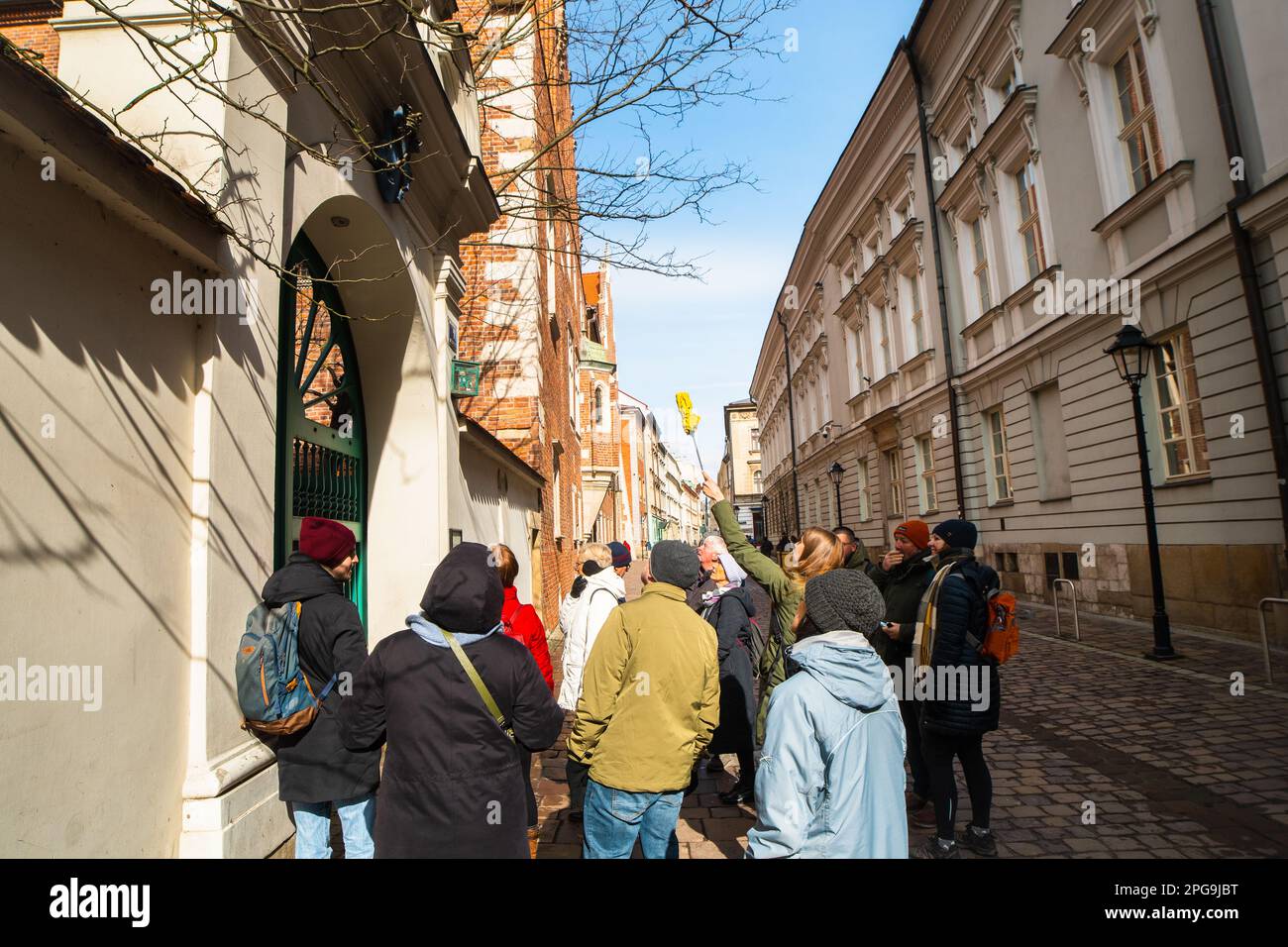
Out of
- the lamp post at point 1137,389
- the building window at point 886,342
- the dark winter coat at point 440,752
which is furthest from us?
the building window at point 886,342

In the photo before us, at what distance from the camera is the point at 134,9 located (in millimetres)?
3662

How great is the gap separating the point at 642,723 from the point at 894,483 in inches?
815

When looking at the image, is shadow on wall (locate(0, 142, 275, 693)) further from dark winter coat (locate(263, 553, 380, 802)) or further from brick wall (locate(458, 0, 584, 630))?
brick wall (locate(458, 0, 584, 630))

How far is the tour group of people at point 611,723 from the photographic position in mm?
2193

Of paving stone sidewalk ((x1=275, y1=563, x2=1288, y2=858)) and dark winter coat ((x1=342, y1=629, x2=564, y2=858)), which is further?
paving stone sidewalk ((x1=275, y1=563, x2=1288, y2=858))

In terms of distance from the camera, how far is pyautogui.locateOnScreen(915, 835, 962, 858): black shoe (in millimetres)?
3674

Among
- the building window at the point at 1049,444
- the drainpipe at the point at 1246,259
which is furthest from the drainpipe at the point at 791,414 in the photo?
the drainpipe at the point at 1246,259

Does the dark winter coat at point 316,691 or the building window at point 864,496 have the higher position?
the building window at point 864,496

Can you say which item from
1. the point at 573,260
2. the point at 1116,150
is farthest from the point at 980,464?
the point at 573,260

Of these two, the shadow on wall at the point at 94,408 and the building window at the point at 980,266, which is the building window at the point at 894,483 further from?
the shadow on wall at the point at 94,408

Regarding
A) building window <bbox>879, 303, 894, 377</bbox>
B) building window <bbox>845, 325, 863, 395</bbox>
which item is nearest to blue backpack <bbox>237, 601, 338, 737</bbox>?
building window <bbox>879, 303, 894, 377</bbox>

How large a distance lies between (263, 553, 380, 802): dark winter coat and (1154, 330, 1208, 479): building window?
1085cm

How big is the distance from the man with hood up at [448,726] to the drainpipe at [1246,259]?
9.70m

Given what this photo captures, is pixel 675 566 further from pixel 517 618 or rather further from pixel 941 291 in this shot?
pixel 941 291
